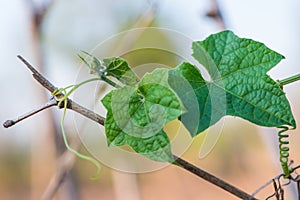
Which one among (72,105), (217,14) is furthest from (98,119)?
(217,14)

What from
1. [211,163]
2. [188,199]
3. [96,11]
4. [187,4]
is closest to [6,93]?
[96,11]

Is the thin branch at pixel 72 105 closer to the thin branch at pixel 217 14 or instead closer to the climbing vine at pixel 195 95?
the climbing vine at pixel 195 95

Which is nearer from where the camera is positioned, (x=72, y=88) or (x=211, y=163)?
(x=72, y=88)

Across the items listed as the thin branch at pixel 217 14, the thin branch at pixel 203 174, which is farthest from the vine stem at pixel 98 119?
the thin branch at pixel 217 14

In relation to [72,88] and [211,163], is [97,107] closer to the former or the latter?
[72,88]

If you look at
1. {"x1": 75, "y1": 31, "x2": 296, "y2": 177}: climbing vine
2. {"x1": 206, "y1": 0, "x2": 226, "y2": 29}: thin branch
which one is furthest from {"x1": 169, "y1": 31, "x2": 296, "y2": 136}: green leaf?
{"x1": 206, "y1": 0, "x2": 226, "y2": 29}: thin branch

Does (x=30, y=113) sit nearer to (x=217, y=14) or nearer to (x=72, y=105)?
(x=72, y=105)
